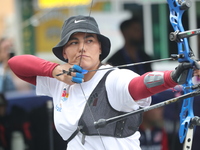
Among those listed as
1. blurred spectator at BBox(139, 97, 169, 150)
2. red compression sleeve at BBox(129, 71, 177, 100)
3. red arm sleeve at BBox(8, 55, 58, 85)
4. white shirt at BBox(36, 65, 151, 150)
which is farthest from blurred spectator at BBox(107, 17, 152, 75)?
red compression sleeve at BBox(129, 71, 177, 100)

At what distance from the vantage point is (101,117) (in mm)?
2250

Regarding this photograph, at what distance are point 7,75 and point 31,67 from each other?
240 cm

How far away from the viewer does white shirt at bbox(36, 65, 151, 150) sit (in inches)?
86.4

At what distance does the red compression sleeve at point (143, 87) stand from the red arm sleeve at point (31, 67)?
63cm

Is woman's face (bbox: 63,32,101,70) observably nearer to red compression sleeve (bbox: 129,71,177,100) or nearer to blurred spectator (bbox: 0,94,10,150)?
red compression sleeve (bbox: 129,71,177,100)

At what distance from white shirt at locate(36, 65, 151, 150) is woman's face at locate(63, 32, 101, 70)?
3.0 inches

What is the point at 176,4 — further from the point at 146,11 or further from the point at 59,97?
Answer: the point at 146,11

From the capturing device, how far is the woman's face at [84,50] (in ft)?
7.65

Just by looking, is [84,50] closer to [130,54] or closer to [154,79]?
[154,79]

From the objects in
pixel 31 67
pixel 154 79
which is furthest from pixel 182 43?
pixel 31 67

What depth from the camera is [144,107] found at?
7.41 ft

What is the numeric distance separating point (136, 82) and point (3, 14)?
1282cm

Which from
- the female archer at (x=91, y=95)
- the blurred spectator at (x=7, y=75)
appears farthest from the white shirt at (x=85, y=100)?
the blurred spectator at (x=7, y=75)

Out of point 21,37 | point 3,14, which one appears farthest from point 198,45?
point 3,14
